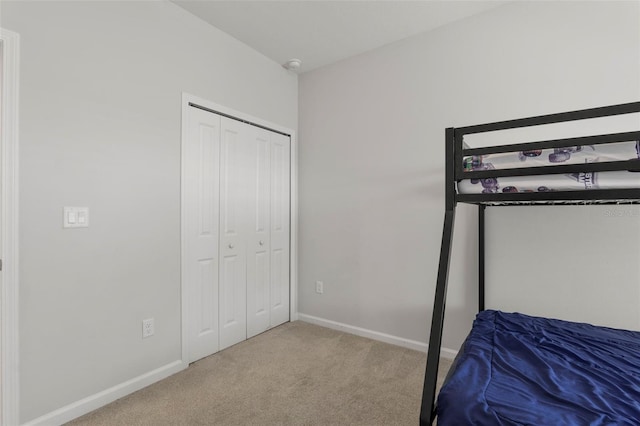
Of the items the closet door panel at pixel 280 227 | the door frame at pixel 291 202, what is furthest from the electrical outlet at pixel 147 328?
the closet door panel at pixel 280 227

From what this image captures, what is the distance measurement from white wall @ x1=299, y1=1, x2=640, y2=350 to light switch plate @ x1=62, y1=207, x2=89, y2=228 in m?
1.86

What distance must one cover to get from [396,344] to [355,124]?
6.36 ft

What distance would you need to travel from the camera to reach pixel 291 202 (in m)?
3.24

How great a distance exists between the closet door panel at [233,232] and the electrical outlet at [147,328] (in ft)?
1.79

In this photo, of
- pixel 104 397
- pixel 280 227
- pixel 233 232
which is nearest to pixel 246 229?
pixel 233 232

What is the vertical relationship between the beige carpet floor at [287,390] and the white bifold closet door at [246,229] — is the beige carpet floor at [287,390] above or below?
below

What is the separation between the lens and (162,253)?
2166 millimetres

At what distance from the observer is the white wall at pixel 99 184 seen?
5.32 feet

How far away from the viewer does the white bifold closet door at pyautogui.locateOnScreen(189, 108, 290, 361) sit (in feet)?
8.19

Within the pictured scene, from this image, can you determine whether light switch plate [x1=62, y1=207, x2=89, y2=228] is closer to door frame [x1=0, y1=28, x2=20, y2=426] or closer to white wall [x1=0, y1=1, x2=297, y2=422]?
white wall [x1=0, y1=1, x2=297, y2=422]

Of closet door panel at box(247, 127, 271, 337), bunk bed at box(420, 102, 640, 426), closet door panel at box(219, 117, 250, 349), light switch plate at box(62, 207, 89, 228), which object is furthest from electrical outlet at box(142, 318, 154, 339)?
bunk bed at box(420, 102, 640, 426)

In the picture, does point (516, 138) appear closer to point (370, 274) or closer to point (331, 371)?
point (370, 274)

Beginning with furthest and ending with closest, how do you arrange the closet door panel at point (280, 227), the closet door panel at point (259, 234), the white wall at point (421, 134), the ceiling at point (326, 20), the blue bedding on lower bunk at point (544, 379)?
the closet door panel at point (280, 227) → the closet door panel at point (259, 234) → the ceiling at point (326, 20) → the white wall at point (421, 134) → the blue bedding on lower bunk at point (544, 379)

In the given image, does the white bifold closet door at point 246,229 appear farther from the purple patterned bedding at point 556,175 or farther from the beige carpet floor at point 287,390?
the purple patterned bedding at point 556,175
